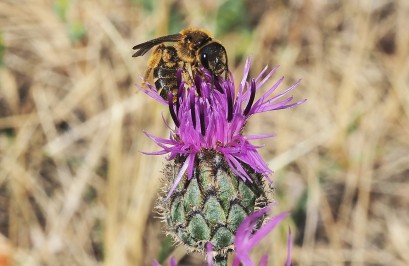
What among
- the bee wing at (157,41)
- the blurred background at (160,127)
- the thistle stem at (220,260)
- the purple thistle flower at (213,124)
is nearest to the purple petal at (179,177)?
the purple thistle flower at (213,124)

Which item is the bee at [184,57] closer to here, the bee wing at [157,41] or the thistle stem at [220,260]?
the bee wing at [157,41]

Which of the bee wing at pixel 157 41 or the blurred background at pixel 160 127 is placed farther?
the blurred background at pixel 160 127

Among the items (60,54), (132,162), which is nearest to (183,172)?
(132,162)

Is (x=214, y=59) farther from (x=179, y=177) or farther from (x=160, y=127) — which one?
(x=160, y=127)

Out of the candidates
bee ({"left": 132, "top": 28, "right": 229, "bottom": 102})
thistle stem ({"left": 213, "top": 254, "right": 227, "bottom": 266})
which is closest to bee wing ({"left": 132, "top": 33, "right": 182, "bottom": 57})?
bee ({"left": 132, "top": 28, "right": 229, "bottom": 102})

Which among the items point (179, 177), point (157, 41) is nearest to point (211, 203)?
point (179, 177)

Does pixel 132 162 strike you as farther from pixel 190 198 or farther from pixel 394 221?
pixel 190 198
